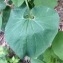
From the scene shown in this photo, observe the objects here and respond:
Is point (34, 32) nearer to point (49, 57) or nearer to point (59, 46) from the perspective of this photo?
point (59, 46)

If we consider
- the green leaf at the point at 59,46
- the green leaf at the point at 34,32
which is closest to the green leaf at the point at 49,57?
the green leaf at the point at 59,46

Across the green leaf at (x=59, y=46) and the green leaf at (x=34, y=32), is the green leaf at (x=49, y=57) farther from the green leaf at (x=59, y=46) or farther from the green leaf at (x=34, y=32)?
the green leaf at (x=34, y=32)

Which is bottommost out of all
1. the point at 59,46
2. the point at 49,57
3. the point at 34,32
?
the point at 49,57

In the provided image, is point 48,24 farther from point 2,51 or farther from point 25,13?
point 2,51

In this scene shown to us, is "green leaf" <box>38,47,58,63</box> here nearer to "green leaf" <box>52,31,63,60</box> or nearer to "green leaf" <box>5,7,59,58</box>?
"green leaf" <box>52,31,63,60</box>

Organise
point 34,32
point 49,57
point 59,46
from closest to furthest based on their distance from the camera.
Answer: point 34,32, point 59,46, point 49,57

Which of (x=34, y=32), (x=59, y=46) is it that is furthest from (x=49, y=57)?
(x=34, y=32)

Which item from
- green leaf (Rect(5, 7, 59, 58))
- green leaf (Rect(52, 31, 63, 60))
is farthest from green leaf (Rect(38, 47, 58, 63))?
green leaf (Rect(5, 7, 59, 58))

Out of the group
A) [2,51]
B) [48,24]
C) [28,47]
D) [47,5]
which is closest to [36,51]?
[28,47]
